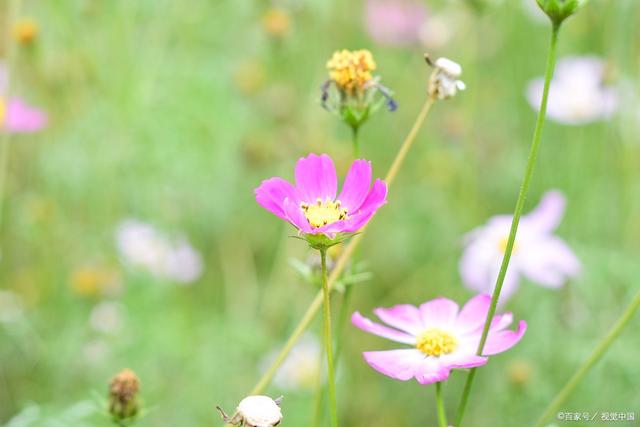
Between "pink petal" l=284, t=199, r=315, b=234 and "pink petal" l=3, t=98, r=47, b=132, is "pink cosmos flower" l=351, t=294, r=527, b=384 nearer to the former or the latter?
"pink petal" l=284, t=199, r=315, b=234

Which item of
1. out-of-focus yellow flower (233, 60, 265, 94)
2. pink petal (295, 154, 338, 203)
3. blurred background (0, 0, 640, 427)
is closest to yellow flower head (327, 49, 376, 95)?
pink petal (295, 154, 338, 203)

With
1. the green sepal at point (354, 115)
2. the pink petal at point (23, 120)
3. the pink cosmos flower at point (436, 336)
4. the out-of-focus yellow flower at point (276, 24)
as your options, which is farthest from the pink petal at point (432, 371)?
the out-of-focus yellow flower at point (276, 24)

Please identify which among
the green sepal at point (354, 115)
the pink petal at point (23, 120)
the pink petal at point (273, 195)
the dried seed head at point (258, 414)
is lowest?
the dried seed head at point (258, 414)

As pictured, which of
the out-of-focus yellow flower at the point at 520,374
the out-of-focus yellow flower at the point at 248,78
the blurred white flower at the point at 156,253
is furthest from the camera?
the out-of-focus yellow flower at the point at 248,78

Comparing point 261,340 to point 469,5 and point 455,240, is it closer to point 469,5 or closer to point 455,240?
point 455,240

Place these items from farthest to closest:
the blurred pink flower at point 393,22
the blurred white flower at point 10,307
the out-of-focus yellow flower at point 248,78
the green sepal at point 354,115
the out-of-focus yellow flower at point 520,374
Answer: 1. the blurred pink flower at point 393,22
2. the out-of-focus yellow flower at point 248,78
3. the blurred white flower at point 10,307
4. the out-of-focus yellow flower at point 520,374
5. the green sepal at point 354,115

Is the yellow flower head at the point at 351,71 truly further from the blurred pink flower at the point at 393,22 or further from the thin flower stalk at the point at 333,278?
the blurred pink flower at the point at 393,22

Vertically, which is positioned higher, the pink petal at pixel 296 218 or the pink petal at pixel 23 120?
the pink petal at pixel 23 120
